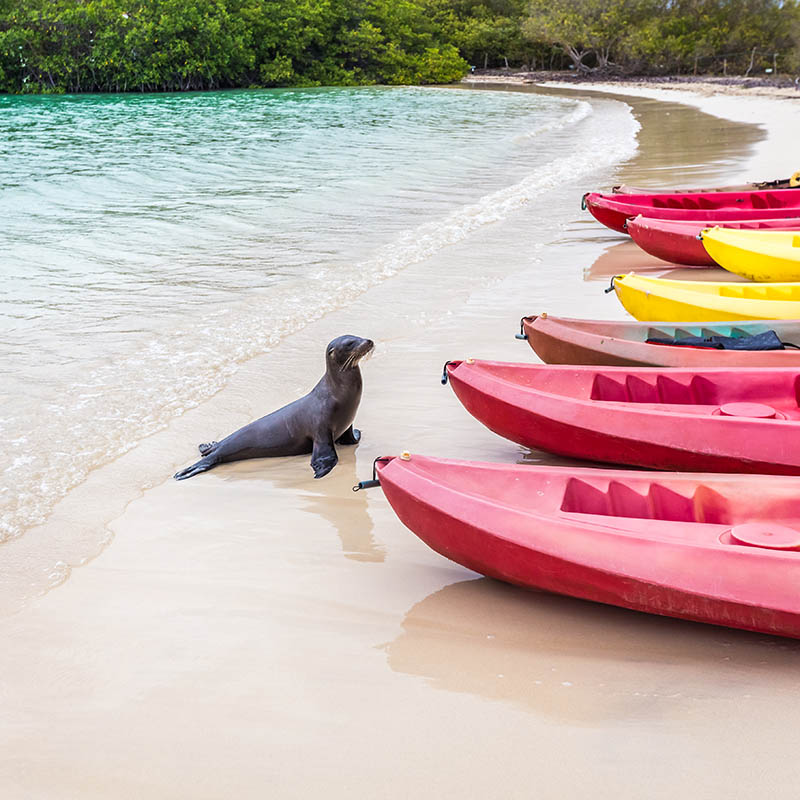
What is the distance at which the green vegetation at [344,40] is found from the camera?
50.1 metres

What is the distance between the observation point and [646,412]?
3736 millimetres

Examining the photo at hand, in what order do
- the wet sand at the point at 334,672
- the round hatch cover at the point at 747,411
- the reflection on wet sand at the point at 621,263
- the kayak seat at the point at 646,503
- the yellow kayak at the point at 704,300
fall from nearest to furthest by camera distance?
the wet sand at the point at 334,672, the kayak seat at the point at 646,503, the round hatch cover at the point at 747,411, the yellow kayak at the point at 704,300, the reflection on wet sand at the point at 621,263

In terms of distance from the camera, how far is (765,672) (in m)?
2.63

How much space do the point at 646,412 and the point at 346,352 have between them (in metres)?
1.40

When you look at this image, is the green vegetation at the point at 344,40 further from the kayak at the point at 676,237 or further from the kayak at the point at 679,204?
the kayak at the point at 676,237

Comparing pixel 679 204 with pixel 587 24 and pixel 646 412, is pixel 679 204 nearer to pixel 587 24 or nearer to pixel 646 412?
pixel 646 412

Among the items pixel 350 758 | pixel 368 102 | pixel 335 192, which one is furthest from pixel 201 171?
pixel 368 102

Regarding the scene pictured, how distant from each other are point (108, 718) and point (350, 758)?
2.35 ft

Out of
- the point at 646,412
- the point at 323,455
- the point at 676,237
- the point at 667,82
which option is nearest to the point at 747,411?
the point at 646,412

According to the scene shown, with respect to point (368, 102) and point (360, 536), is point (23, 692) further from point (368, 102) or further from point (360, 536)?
point (368, 102)

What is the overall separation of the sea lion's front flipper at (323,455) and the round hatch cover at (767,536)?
195cm

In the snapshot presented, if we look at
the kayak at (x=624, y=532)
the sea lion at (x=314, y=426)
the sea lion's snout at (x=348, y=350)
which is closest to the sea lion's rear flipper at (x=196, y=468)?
the sea lion at (x=314, y=426)

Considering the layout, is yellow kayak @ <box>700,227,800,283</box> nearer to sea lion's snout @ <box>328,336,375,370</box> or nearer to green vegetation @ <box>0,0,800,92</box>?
sea lion's snout @ <box>328,336,375,370</box>

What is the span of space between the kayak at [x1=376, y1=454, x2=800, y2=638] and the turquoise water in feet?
6.33
